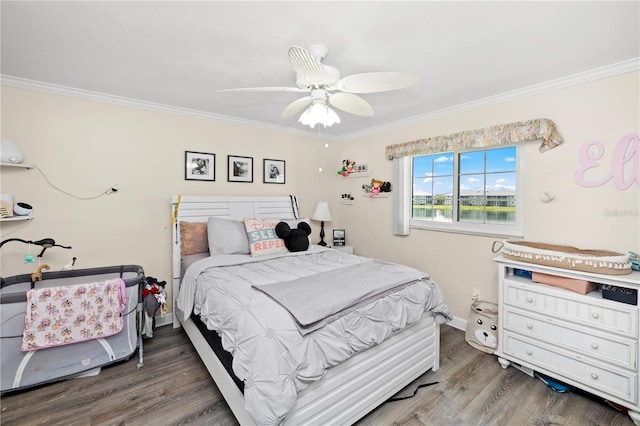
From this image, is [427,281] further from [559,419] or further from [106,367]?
[106,367]

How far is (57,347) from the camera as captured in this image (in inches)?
81.4

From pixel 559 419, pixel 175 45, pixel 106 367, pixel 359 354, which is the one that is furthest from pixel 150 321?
pixel 559 419

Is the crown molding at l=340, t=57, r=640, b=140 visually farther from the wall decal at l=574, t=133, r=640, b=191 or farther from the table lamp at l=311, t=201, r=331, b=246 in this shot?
the table lamp at l=311, t=201, r=331, b=246

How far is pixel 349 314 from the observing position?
1.70 meters

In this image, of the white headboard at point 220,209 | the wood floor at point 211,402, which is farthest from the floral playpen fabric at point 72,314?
the white headboard at point 220,209

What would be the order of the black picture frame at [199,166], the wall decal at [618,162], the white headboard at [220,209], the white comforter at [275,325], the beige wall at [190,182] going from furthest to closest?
1. the black picture frame at [199,166]
2. the white headboard at [220,209]
3. the beige wall at [190,182]
4. the wall decal at [618,162]
5. the white comforter at [275,325]

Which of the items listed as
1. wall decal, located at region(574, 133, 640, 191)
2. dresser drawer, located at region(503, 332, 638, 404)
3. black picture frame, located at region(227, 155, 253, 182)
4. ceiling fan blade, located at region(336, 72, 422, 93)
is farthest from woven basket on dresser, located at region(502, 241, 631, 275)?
black picture frame, located at region(227, 155, 253, 182)

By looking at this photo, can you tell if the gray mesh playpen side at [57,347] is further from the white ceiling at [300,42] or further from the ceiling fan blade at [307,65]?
the ceiling fan blade at [307,65]

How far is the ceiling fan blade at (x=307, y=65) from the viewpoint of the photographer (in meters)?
1.42

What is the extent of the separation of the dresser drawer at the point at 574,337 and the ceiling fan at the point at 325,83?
201cm

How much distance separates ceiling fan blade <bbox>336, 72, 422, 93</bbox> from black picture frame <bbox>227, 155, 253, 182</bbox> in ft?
7.10

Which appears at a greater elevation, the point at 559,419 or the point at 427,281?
the point at 427,281

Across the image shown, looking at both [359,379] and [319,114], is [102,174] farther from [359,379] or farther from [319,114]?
[359,379]

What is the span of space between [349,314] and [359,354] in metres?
0.27
